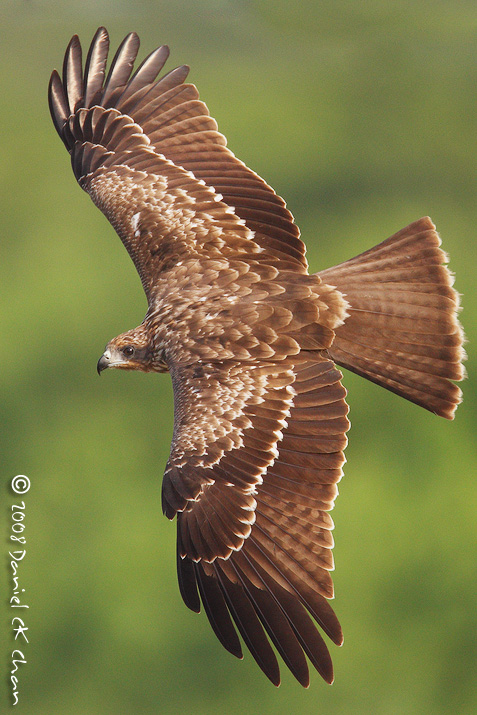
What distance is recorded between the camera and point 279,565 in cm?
555

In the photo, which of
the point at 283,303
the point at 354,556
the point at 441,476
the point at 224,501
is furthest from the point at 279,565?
the point at 441,476

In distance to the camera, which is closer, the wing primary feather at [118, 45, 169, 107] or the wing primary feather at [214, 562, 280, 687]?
the wing primary feather at [214, 562, 280, 687]

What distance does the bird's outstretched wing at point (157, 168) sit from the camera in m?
6.90

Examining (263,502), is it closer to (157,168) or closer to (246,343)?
(246,343)

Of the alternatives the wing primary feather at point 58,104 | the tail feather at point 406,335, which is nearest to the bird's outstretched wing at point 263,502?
the tail feather at point 406,335

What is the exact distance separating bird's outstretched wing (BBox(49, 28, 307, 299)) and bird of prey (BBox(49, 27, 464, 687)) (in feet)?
0.04

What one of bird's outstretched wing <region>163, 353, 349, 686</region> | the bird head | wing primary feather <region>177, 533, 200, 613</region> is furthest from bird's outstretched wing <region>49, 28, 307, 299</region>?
wing primary feather <region>177, 533, 200, 613</region>

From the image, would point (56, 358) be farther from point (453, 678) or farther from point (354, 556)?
point (453, 678)

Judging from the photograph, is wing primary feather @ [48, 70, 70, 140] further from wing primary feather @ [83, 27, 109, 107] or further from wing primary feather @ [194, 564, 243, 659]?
wing primary feather @ [194, 564, 243, 659]

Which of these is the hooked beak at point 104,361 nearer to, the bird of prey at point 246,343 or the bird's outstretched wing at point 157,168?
the bird of prey at point 246,343

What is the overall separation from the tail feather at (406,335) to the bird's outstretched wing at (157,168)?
1.88ft

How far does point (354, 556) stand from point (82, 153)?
9540mm

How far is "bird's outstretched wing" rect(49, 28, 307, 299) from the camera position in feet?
22.6

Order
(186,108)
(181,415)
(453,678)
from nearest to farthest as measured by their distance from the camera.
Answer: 1. (181,415)
2. (186,108)
3. (453,678)
